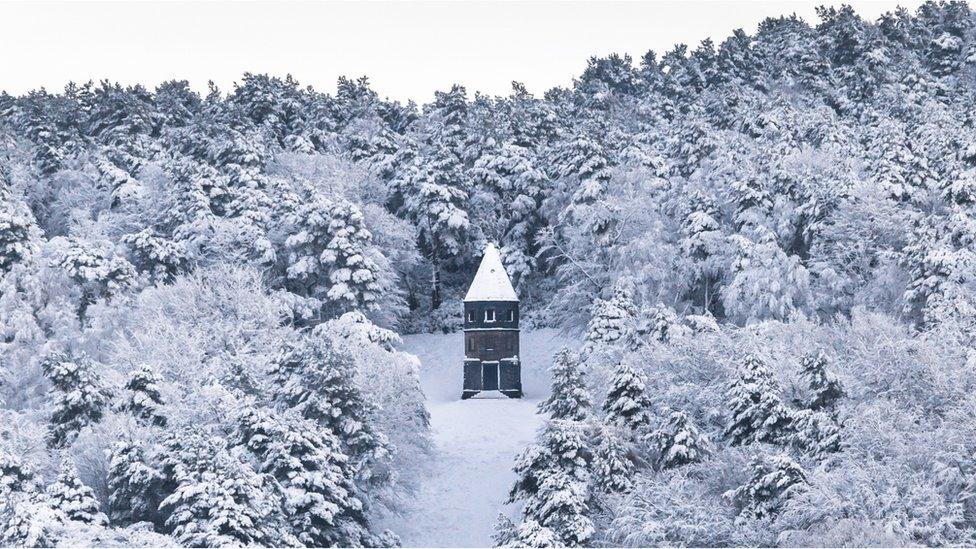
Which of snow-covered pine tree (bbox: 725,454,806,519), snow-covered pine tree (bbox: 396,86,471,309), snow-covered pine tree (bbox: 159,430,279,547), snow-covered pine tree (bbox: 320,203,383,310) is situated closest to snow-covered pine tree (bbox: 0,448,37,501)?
snow-covered pine tree (bbox: 159,430,279,547)

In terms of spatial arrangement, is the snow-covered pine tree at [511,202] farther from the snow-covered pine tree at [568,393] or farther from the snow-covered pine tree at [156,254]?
the snow-covered pine tree at [568,393]

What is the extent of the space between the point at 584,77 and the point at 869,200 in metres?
57.8

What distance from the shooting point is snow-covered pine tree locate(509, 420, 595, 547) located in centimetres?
4772

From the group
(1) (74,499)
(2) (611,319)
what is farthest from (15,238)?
(1) (74,499)

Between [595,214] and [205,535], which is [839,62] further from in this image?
[205,535]

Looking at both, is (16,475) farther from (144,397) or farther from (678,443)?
(678,443)

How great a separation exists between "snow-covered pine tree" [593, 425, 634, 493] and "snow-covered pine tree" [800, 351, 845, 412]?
761 centimetres

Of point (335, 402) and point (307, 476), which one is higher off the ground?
point (335, 402)

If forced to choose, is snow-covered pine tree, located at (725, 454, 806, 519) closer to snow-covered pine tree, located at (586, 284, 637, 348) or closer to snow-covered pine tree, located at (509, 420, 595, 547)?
snow-covered pine tree, located at (509, 420, 595, 547)

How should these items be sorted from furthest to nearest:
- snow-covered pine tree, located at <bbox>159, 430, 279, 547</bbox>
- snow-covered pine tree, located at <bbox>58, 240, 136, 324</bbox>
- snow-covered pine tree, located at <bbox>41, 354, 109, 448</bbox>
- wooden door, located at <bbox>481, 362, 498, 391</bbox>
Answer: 1. wooden door, located at <bbox>481, 362, 498, 391</bbox>
2. snow-covered pine tree, located at <bbox>58, 240, 136, 324</bbox>
3. snow-covered pine tree, located at <bbox>41, 354, 109, 448</bbox>
4. snow-covered pine tree, located at <bbox>159, 430, 279, 547</bbox>

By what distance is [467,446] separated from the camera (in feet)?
210

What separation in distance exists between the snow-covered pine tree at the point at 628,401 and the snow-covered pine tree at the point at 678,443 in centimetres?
177

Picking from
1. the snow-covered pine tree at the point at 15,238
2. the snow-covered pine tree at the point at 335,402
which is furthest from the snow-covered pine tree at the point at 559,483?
the snow-covered pine tree at the point at 15,238

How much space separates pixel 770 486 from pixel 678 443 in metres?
5.51
